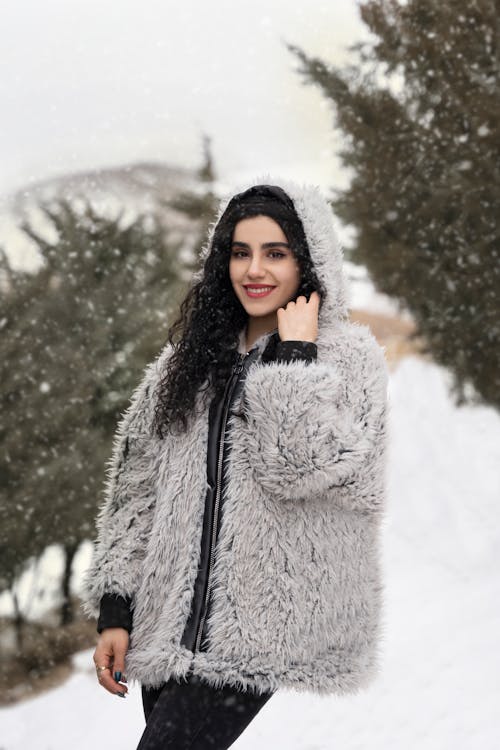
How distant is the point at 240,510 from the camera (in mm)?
1674

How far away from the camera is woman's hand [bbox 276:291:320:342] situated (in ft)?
5.74

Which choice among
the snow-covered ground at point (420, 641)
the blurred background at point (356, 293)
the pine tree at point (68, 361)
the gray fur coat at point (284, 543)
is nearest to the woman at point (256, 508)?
the gray fur coat at point (284, 543)

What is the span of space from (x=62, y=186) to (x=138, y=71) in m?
5.22

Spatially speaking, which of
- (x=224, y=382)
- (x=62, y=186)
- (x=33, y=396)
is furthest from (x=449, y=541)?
(x=224, y=382)

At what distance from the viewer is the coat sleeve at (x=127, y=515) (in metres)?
1.81

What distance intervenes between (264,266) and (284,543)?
2.09 ft

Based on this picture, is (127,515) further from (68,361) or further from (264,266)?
(68,361)

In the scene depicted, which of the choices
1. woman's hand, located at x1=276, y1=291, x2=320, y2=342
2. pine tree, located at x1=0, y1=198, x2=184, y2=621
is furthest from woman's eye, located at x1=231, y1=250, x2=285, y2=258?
pine tree, located at x1=0, y1=198, x2=184, y2=621

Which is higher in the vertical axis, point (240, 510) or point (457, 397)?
point (457, 397)

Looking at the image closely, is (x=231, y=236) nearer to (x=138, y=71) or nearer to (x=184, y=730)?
(x=184, y=730)

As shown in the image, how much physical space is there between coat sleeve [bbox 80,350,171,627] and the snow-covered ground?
0.59m

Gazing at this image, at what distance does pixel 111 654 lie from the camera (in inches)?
70.1

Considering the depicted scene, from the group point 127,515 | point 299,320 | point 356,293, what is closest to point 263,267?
point 299,320

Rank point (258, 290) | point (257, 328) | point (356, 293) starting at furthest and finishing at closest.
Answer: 1. point (356, 293)
2. point (257, 328)
3. point (258, 290)
